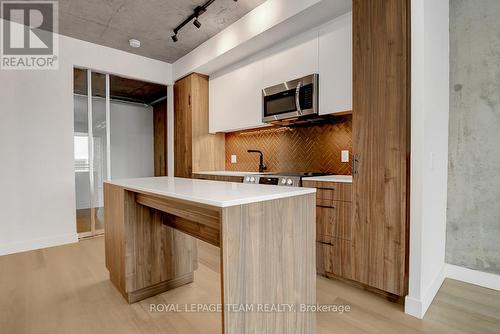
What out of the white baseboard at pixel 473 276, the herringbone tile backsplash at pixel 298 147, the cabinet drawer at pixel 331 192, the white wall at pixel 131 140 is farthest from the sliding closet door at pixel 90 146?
the white baseboard at pixel 473 276

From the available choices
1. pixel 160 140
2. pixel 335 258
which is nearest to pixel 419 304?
pixel 335 258

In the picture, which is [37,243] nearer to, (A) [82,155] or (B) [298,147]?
(A) [82,155]

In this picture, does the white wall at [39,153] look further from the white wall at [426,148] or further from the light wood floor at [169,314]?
the white wall at [426,148]

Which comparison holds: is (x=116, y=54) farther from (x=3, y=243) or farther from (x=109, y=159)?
(x=3, y=243)

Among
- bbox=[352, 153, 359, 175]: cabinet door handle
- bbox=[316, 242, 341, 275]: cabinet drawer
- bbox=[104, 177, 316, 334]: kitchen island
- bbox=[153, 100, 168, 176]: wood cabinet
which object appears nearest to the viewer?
bbox=[104, 177, 316, 334]: kitchen island

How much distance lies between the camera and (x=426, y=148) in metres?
1.78

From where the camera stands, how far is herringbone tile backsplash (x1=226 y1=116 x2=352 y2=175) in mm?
2791

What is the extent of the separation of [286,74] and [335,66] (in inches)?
24.1

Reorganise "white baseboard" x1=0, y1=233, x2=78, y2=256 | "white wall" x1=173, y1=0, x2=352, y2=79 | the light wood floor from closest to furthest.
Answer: the light wood floor → "white wall" x1=173, y1=0, x2=352, y2=79 → "white baseboard" x1=0, y1=233, x2=78, y2=256

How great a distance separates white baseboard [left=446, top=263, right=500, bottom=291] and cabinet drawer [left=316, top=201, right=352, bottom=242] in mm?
1071

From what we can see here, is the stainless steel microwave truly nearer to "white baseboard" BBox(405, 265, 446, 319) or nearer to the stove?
the stove

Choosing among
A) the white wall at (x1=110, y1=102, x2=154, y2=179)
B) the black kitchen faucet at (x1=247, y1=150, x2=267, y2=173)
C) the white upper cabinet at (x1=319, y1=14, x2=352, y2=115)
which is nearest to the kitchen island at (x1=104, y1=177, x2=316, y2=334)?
the white upper cabinet at (x1=319, y1=14, x2=352, y2=115)

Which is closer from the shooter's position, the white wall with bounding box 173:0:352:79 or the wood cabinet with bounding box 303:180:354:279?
the wood cabinet with bounding box 303:180:354:279

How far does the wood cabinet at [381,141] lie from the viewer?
5.92 feet
